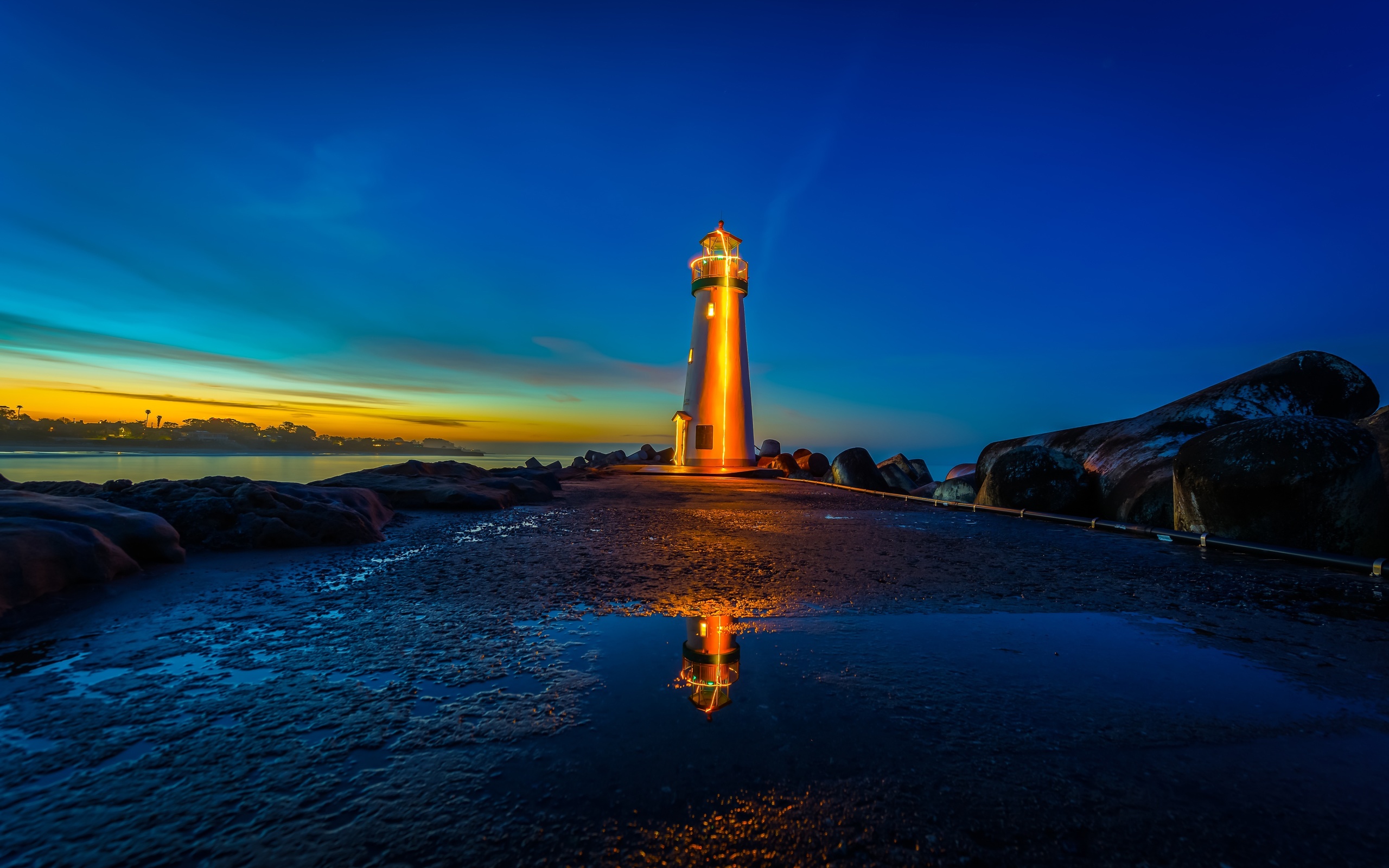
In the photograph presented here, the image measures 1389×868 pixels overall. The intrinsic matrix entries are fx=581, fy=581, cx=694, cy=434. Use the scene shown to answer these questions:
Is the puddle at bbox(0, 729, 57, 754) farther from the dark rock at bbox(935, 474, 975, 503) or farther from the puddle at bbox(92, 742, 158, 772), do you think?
the dark rock at bbox(935, 474, 975, 503)

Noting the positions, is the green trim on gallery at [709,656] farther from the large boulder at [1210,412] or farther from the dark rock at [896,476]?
the dark rock at [896,476]

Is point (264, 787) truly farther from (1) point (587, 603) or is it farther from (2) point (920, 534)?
(2) point (920, 534)

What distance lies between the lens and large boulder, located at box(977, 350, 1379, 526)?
6465mm

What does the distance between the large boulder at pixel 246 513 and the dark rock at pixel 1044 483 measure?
23.3 ft

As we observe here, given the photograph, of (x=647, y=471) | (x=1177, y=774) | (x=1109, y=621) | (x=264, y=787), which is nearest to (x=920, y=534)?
(x=1109, y=621)

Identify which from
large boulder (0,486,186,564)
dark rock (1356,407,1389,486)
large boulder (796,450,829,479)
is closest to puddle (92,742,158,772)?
large boulder (0,486,186,564)

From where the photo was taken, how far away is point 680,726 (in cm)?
144

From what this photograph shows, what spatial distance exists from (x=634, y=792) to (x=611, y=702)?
0.43m

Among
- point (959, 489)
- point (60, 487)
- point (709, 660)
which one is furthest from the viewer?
point (959, 489)

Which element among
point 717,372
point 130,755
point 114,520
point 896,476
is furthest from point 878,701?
point 717,372

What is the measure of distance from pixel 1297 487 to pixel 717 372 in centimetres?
1544

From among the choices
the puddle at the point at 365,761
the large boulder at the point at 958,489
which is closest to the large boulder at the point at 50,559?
the puddle at the point at 365,761

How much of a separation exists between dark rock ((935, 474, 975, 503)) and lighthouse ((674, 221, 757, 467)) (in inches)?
341

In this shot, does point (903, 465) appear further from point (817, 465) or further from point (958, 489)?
point (958, 489)
